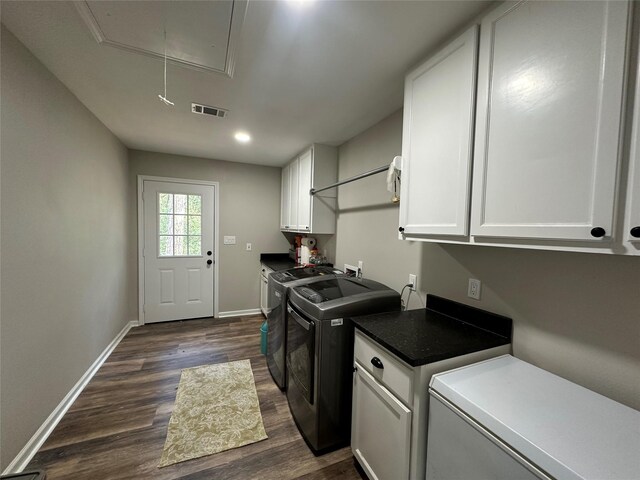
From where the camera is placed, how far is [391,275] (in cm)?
208

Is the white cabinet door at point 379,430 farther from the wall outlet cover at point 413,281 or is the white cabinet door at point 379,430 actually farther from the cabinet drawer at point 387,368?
the wall outlet cover at point 413,281

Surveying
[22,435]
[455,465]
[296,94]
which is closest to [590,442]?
[455,465]

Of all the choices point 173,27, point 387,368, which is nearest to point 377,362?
point 387,368

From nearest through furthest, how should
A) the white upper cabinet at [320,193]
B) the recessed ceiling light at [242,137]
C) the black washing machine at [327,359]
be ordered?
the black washing machine at [327,359] < the recessed ceiling light at [242,137] < the white upper cabinet at [320,193]

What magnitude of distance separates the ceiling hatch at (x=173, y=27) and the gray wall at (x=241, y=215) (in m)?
2.34

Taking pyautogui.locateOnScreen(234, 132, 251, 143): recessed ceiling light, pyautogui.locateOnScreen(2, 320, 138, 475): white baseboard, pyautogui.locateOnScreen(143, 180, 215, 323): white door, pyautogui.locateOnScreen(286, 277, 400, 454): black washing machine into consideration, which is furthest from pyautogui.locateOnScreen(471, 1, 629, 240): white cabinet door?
pyautogui.locateOnScreen(143, 180, 215, 323): white door

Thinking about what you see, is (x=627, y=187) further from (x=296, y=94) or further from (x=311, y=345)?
(x=296, y=94)

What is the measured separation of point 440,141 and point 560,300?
A: 2.93ft

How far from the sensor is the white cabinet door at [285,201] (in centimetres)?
369

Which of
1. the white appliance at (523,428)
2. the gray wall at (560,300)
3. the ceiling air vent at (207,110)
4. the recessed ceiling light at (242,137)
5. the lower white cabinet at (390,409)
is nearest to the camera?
the white appliance at (523,428)

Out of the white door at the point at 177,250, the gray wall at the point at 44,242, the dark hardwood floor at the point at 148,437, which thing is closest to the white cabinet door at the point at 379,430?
the dark hardwood floor at the point at 148,437

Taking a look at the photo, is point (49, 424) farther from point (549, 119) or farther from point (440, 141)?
point (549, 119)

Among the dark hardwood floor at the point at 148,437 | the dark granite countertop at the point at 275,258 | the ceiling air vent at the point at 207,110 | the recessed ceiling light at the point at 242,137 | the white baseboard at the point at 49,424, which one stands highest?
the recessed ceiling light at the point at 242,137

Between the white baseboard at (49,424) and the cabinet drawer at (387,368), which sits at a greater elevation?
the cabinet drawer at (387,368)
